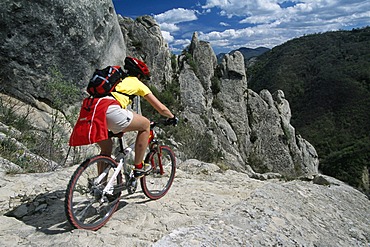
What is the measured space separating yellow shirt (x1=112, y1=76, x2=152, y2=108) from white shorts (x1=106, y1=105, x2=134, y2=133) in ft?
0.41

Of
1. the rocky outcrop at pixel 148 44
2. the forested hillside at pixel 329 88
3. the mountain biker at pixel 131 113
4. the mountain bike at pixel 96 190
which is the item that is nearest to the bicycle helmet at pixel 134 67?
the mountain biker at pixel 131 113

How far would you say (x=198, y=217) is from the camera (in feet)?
12.3

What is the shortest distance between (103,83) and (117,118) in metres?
0.39

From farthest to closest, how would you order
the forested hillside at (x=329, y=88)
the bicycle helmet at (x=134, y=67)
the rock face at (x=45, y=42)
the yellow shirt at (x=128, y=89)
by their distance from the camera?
the forested hillside at (x=329, y=88), the rock face at (x=45, y=42), the bicycle helmet at (x=134, y=67), the yellow shirt at (x=128, y=89)

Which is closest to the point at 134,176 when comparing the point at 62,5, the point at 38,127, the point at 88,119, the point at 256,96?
the point at 88,119

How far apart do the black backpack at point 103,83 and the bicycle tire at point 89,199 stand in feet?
2.19

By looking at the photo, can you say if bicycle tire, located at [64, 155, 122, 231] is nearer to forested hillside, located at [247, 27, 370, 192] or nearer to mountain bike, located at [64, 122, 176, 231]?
mountain bike, located at [64, 122, 176, 231]

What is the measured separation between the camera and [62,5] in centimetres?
899

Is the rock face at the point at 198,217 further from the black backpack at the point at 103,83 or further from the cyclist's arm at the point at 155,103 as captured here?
the black backpack at the point at 103,83

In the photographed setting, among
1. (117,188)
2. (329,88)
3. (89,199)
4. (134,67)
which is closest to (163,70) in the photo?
(134,67)

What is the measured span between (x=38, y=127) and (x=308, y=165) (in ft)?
84.0

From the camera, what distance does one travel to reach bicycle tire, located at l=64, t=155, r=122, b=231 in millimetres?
3094

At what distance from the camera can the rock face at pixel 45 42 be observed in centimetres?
865

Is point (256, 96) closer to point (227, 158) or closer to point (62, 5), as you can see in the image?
point (227, 158)
